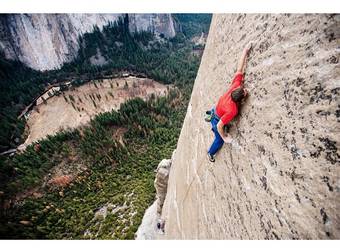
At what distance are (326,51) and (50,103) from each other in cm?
3056

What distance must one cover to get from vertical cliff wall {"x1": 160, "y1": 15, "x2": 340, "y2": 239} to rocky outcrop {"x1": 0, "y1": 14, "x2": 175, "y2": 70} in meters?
36.0

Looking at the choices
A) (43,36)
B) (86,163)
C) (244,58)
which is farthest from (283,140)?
(43,36)

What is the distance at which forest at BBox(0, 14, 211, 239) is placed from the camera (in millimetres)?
13820

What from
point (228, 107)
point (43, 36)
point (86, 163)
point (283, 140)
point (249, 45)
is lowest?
point (86, 163)

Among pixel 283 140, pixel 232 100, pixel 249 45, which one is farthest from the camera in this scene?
pixel 249 45

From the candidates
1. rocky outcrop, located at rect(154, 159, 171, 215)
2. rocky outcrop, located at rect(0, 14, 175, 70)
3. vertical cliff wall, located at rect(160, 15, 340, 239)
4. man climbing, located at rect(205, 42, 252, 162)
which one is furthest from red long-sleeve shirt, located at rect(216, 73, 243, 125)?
rocky outcrop, located at rect(0, 14, 175, 70)

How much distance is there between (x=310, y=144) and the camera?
1.59m

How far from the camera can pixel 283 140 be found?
1859mm

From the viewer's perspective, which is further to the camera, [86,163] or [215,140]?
[86,163]

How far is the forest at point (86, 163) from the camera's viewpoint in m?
13.8

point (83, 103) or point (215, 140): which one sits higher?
point (215, 140)

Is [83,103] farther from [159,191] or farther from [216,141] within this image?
[216,141]

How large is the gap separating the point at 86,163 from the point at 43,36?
23451mm

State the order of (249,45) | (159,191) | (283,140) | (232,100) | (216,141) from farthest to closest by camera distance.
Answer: (159,191)
(216,141)
(249,45)
(232,100)
(283,140)
